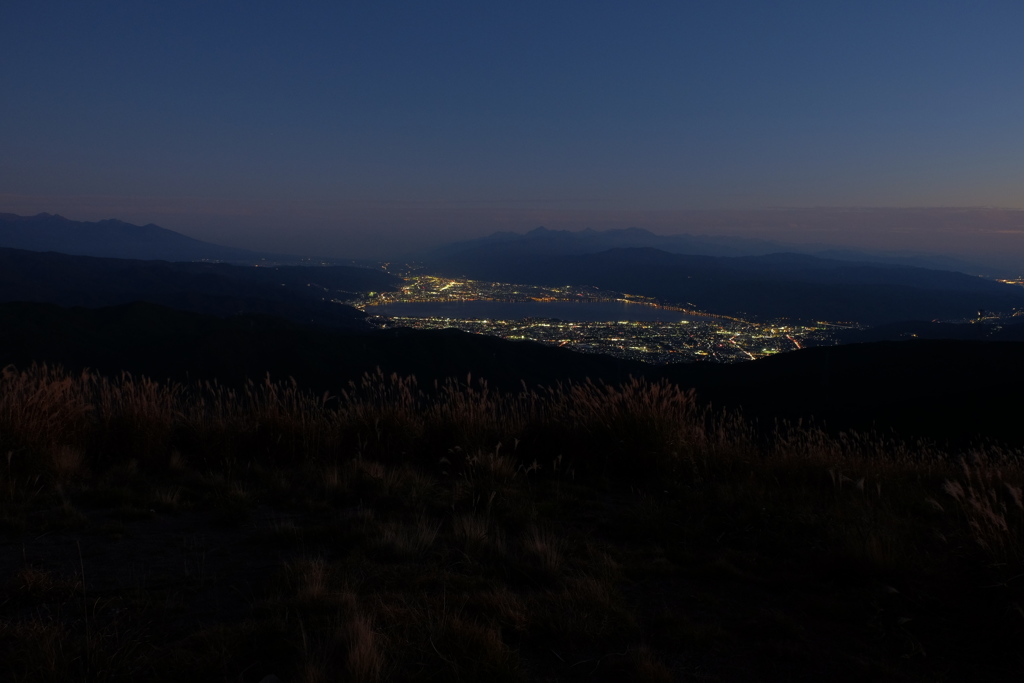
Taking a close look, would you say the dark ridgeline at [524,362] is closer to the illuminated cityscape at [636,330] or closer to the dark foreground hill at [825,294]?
the illuminated cityscape at [636,330]

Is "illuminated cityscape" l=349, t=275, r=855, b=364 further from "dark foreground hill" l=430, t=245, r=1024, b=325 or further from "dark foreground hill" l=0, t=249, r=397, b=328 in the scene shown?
"dark foreground hill" l=430, t=245, r=1024, b=325

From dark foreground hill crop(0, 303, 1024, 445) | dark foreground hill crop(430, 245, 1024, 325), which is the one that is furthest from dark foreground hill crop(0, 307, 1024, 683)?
dark foreground hill crop(430, 245, 1024, 325)

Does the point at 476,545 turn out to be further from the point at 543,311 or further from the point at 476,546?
the point at 543,311

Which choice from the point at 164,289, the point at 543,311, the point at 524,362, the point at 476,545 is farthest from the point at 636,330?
the point at 164,289

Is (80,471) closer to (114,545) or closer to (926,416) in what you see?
(114,545)

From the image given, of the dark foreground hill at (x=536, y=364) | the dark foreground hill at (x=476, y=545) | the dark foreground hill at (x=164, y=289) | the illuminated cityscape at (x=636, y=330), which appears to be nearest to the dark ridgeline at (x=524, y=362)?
the dark foreground hill at (x=536, y=364)
